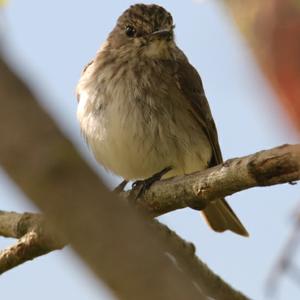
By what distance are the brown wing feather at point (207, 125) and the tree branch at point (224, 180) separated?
1.80 meters

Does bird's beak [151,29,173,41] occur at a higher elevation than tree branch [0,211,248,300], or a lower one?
higher

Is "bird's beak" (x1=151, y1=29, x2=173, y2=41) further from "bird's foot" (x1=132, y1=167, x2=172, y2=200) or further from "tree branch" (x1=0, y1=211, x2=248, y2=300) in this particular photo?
"tree branch" (x1=0, y1=211, x2=248, y2=300)

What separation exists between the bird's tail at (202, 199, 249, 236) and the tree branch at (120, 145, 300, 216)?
1785mm

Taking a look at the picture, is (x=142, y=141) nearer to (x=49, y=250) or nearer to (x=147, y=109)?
(x=147, y=109)

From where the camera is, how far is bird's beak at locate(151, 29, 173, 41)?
22.5ft

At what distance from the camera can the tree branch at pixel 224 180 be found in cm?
Answer: 397

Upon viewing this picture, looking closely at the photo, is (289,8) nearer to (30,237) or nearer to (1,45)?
(1,45)

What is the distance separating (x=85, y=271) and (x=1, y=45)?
536 millimetres

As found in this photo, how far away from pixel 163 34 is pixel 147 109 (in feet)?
2.82

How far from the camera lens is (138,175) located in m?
6.99

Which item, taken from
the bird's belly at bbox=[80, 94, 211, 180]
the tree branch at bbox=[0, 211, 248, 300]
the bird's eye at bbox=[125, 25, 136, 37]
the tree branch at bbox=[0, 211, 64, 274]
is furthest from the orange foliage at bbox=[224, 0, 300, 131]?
the bird's eye at bbox=[125, 25, 136, 37]

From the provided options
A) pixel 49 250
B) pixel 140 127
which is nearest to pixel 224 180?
pixel 49 250

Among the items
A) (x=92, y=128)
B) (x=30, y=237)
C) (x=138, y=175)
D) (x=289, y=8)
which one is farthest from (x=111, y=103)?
(x=289, y=8)

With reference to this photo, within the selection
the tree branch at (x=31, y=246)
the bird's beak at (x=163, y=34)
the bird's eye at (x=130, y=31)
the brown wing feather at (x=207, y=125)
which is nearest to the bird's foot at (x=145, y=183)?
the brown wing feather at (x=207, y=125)
